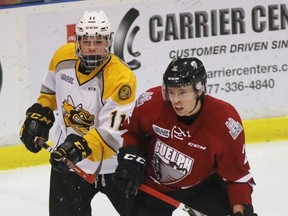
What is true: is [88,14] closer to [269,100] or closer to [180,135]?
[180,135]

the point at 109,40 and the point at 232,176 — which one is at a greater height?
the point at 109,40

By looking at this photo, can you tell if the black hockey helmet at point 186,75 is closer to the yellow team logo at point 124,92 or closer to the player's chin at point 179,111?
the player's chin at point 179,111

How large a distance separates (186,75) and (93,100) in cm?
63

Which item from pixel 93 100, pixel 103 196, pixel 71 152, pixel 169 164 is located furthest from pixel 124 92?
pixel 103 196

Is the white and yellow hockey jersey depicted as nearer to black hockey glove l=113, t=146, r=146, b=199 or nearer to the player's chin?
black hockey glove l=113, t=146, r=146, b=199

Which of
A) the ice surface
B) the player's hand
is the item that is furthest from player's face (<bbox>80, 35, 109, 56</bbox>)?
the ice surface

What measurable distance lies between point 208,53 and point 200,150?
2519 millimetres

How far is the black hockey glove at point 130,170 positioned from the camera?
9.82ft

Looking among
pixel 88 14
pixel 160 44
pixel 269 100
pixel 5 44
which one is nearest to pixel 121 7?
pixel 160 44

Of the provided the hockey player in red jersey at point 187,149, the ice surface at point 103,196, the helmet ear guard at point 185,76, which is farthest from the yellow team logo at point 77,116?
the ice surface at point 103,196

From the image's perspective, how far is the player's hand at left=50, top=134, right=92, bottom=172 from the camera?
127 inches

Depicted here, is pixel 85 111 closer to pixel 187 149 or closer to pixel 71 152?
pixel 71 152

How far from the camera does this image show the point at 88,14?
3.43 m

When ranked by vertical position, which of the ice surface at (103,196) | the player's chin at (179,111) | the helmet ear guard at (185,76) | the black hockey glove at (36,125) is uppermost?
the helmet ear guard at (185,76)
